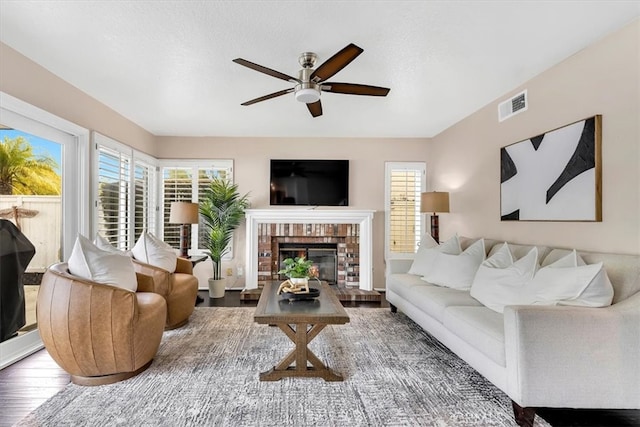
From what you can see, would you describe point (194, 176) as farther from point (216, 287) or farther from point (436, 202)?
point (436, 202)

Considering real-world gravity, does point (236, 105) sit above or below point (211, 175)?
above

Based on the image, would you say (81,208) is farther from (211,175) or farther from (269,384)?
(269,384)

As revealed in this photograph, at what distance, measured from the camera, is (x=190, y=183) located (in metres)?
5.32

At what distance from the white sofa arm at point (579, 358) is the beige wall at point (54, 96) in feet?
13.0

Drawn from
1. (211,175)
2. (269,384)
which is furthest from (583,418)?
(211,175)

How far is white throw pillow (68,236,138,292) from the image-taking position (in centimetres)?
244

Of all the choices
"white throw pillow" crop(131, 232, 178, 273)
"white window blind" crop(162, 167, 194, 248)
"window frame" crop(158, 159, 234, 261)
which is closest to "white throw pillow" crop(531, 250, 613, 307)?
"white throw pillow" crop(131, 232, 178, 273)

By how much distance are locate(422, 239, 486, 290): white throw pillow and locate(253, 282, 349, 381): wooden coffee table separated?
135 centimetres

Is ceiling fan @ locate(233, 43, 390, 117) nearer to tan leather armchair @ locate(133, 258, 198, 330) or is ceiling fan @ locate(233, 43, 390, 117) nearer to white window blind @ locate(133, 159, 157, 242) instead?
tan leather armchair @ locate(133, 258, 198, 330)

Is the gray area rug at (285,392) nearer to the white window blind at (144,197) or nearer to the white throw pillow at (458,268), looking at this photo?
the white throw pillow at (458,268)

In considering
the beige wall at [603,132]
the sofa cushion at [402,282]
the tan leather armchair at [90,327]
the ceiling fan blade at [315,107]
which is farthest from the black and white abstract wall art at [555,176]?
the tan leather armchair at [90,327]

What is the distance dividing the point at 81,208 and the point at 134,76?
149cm

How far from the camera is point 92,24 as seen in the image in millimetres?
2236

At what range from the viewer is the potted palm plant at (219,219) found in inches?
191
